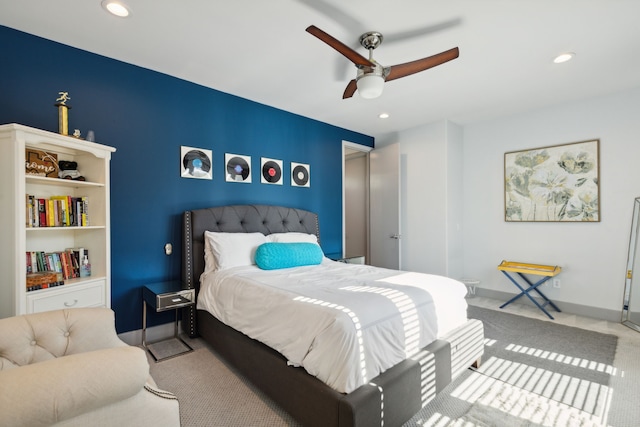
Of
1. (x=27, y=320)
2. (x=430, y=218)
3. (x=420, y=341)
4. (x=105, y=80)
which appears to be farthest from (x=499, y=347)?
(x=105, y=80)

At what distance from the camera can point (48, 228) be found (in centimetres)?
201

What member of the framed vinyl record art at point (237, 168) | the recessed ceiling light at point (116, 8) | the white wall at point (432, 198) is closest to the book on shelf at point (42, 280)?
the framed vinyl record art at point (237, 168)

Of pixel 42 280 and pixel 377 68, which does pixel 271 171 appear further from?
pixel 42 280

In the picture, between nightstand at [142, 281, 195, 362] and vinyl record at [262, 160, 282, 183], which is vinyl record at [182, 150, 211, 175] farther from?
nightstand at [142, 281, 195, 362]

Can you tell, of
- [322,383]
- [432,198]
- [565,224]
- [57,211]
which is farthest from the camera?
[432,198]

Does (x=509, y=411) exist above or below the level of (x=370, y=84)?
below

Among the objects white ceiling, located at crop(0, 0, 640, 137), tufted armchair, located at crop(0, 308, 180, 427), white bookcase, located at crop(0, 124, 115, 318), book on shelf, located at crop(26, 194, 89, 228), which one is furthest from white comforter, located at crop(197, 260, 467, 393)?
white ceiling, located at crop(0, 0, 640, 137)

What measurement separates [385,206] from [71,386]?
4.29 meters

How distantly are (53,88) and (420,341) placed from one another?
3.39 metres

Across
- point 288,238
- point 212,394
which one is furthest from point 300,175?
point 212,394

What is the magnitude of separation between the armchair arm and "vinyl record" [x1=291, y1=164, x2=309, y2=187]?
319 cm

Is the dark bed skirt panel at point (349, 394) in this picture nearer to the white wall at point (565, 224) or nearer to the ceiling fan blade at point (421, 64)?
the ceiling fan blade at point (421, 64)

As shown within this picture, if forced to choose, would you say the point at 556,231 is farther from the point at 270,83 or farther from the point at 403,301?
the point at 270,83

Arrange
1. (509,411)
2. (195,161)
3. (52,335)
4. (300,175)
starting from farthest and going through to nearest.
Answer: (300,175)
(195,161)
(509,411)
(52,335)
